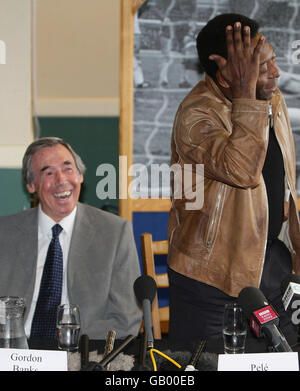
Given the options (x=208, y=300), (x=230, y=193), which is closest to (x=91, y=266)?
(x=208, y=300)

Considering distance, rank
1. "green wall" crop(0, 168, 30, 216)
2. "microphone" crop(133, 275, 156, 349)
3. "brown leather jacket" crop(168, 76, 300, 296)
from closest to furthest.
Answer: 1. "microphone" crop(133, 275, 156, 349)
2. "brown leather jacket" crop(168, 76, 300, 296)
3. "green wall" crop(0, 168, 30, 216)

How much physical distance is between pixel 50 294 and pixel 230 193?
26.8 inches

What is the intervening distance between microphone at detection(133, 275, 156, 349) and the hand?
63 centimetres

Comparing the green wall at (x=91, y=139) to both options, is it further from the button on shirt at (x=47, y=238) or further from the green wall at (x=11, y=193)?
the button on shirt at (x=47, y=238)

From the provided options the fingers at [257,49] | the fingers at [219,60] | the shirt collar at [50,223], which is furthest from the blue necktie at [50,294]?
the fingers at [257,49]

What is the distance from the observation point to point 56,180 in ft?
7.04

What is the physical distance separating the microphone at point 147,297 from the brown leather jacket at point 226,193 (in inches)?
17.6

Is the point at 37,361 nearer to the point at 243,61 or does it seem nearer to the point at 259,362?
the point at 259,362

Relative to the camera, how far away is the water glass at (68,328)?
1457 millimetres

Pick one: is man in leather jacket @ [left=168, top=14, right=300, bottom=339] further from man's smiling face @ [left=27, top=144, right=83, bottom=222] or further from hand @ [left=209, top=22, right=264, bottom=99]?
man's smiling face @ [left=27, top=144, right=83, bottom=222]

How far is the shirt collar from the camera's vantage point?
6.91ft

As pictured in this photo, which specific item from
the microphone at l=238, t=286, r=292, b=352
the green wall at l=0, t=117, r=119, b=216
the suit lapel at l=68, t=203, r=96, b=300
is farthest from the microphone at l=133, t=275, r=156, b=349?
the green wall at l=0, t=117, r=119, b=216
